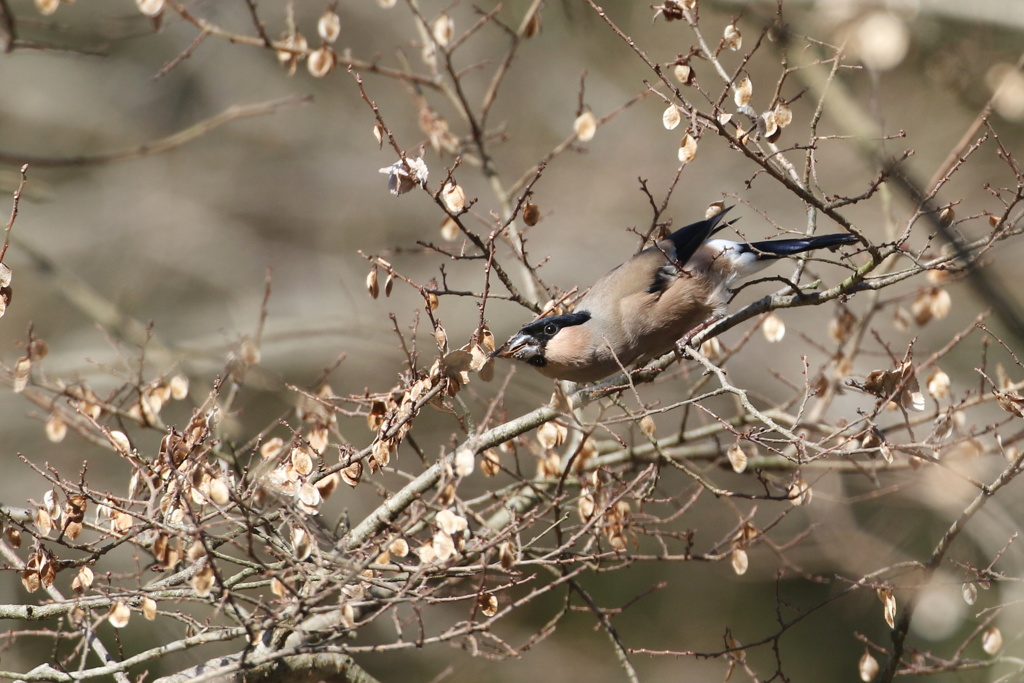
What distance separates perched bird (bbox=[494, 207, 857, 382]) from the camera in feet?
11.0

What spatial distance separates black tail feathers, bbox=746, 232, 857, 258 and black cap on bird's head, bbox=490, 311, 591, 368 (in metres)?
0.75

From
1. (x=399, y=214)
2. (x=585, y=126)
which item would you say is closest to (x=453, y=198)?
(x=585, y=126)

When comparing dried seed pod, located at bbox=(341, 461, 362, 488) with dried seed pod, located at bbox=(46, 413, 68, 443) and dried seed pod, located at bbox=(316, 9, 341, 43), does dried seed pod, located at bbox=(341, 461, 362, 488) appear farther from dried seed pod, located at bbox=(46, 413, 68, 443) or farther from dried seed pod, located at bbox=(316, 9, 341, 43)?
dried seed pod, located at bbox=(316, 9, 341, 43)

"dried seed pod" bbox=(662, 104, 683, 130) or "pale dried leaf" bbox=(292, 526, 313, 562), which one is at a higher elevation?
"dried seed pod" bbox=(662, 104, 683, 130)

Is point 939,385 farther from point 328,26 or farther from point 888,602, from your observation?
point 328,26

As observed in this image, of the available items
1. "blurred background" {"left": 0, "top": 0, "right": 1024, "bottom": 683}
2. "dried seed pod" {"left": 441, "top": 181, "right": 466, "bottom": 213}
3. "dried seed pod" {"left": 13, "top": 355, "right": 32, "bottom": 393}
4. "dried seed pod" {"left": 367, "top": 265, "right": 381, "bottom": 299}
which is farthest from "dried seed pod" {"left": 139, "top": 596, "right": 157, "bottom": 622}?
"blurred background" {"left": 0, "top": 0, "right": 1024, "bottom": 683}

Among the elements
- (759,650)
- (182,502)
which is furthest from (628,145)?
(182,502)

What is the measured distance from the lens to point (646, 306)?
3.67 meters

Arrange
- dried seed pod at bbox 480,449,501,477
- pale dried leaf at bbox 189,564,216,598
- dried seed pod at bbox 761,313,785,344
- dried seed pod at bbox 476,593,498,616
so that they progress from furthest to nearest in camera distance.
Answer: dried seed pod at bbox 761,313,785,344 < dried seed pod at bbox 480,449,501,477 < dried seed pod at bbox 476,593,498,616 < pale dried leaf at bbox 189,564,216,598

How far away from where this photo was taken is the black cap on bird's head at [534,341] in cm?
325

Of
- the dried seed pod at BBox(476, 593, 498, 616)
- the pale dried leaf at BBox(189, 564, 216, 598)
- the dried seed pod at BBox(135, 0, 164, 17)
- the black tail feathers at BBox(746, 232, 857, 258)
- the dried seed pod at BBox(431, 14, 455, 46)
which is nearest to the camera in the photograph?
the pale dried leaf at BBox(189, 564, 216, 598)

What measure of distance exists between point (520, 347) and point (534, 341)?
63 millimetres

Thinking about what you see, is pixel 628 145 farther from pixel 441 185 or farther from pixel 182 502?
pixel 182 502

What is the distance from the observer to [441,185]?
2.62m
